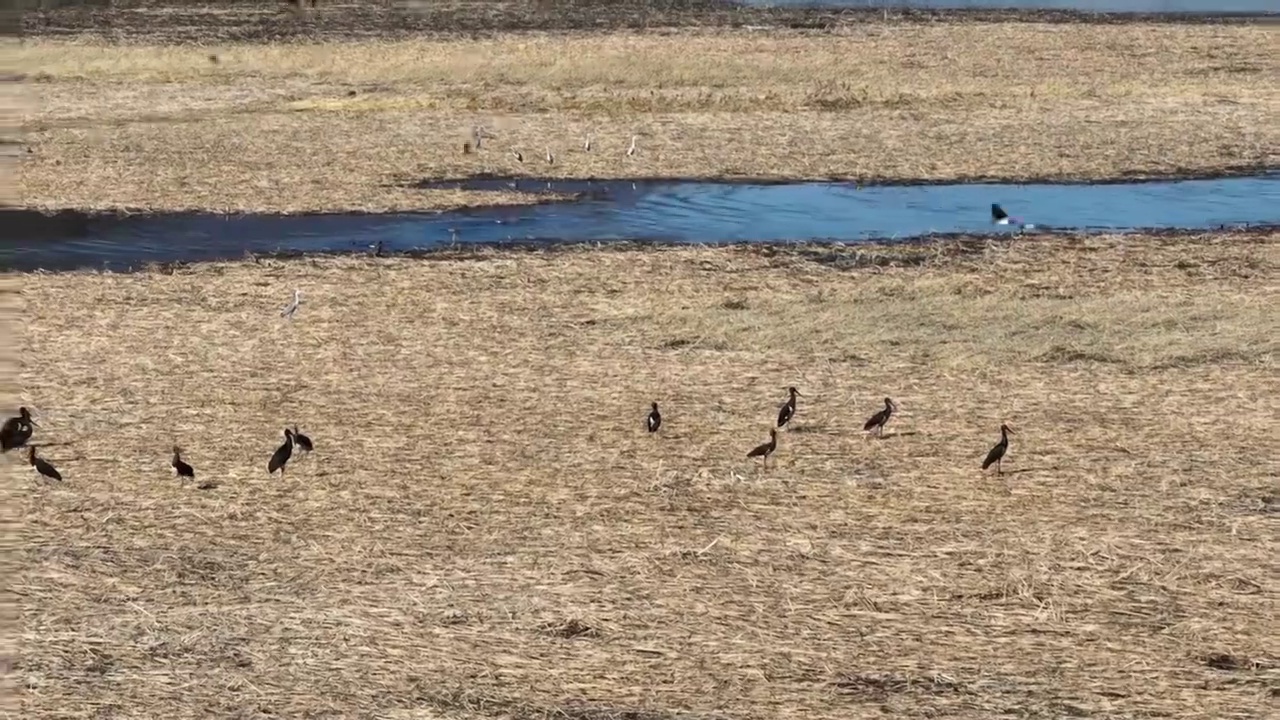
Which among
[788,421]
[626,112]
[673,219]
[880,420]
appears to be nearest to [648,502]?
[788,421]

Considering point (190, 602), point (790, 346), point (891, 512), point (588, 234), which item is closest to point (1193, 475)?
point (891, 512)

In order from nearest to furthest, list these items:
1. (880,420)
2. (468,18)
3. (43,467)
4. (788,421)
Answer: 1. (43,467)
2. (880,420)
3. (788,421)
4. (468,18)

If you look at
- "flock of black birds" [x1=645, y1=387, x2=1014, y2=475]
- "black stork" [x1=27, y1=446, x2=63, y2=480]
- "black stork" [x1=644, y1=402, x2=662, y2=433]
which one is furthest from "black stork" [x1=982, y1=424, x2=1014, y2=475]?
"black stork" [x1=27, y1=446, x2=63, y2=480]

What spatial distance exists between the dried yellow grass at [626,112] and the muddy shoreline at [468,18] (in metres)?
3.45

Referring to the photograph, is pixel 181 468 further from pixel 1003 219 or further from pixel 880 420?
pixel 1003 219

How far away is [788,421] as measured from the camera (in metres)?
10.7

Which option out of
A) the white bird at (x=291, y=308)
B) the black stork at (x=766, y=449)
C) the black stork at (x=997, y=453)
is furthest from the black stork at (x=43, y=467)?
the black stork at (x=997, y=453)

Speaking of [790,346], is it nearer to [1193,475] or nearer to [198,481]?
[1193,475]

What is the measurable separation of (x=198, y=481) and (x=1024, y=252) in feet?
33.3

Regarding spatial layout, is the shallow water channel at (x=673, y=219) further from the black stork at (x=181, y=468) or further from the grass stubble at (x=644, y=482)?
the black stork at (x=181, y=468)

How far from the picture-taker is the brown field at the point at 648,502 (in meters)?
6.82

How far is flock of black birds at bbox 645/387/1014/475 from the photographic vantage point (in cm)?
963

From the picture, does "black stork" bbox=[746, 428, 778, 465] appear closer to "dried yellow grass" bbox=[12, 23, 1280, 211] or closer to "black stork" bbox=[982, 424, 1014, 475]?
"black stork" bbox=[982, 424, 1014, 475]

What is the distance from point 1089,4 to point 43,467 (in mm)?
58993
